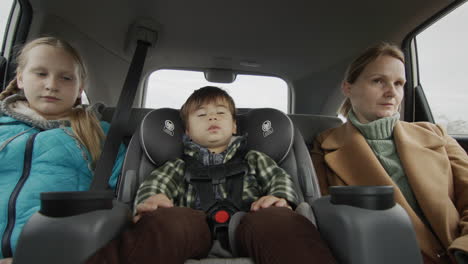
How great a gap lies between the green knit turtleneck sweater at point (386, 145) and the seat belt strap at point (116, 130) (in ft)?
3.96

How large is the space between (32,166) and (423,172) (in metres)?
1.66

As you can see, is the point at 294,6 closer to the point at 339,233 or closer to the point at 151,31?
the point at 151,31

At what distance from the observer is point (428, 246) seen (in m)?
1.11

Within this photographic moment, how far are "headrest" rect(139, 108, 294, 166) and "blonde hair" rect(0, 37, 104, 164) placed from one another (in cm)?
26

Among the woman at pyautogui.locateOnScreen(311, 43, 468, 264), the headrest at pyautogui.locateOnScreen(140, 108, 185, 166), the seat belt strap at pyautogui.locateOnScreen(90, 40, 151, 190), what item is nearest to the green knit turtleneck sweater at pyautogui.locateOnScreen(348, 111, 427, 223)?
the woman at pyautogui.locateOnScreen(311, 43, 468, 264)

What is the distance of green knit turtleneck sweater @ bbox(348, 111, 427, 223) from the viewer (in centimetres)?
132

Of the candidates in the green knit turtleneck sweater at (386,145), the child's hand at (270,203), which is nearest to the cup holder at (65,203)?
the child's hand at (270,203)

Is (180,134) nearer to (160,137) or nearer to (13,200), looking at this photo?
(160,137)

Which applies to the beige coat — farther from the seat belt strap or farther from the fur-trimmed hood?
the fur-trimmed hood

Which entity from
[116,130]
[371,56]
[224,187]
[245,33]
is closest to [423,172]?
[371,56]

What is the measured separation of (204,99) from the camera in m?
1.42

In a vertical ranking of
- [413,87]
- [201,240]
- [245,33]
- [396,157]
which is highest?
[245,33]

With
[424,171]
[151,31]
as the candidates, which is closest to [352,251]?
[424,171]

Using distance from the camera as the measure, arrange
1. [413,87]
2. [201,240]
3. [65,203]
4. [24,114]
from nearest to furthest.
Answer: [65,203], [201,240], [24,114], [413,87]
